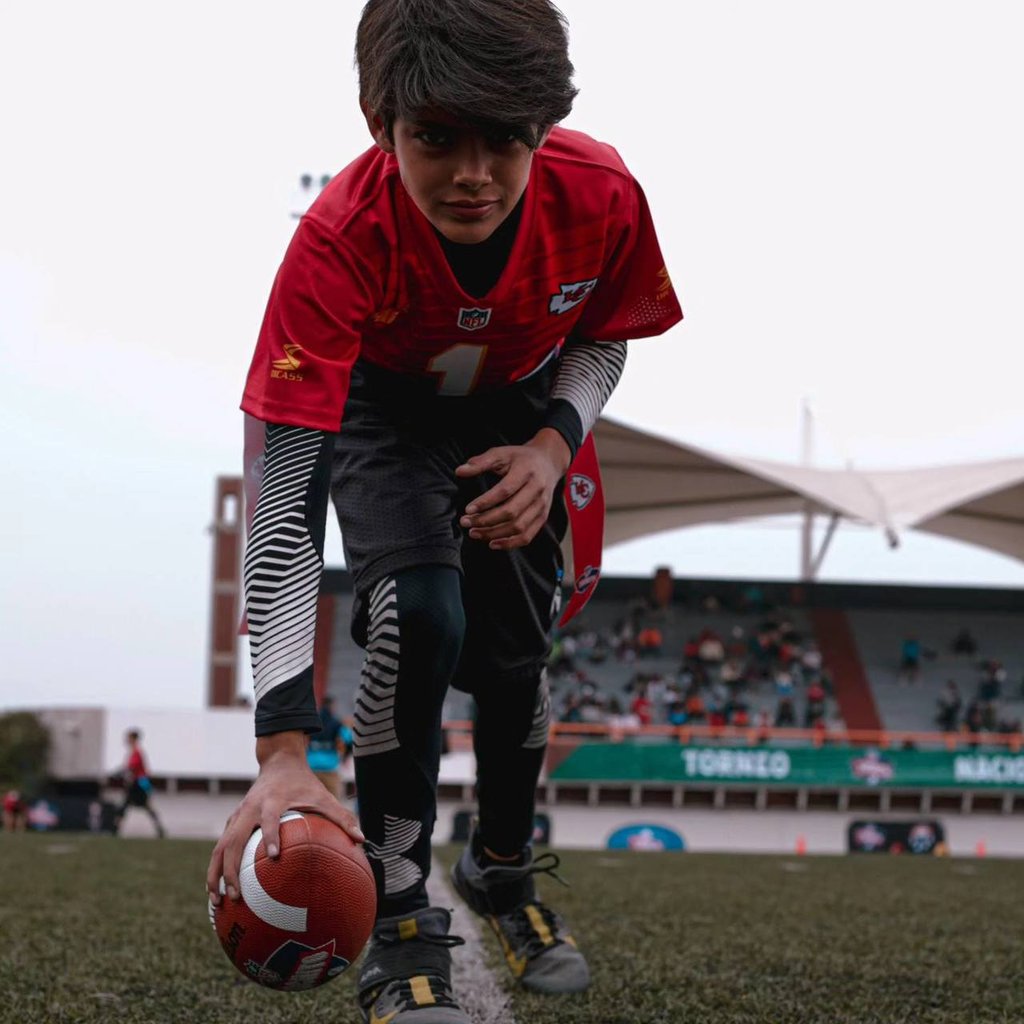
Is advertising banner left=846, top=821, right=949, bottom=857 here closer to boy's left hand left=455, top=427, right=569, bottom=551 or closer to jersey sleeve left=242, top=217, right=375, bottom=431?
boy's left hand left=455, top=427, right=569, bottom=551

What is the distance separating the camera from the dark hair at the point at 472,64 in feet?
6.09

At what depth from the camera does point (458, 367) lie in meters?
2.50

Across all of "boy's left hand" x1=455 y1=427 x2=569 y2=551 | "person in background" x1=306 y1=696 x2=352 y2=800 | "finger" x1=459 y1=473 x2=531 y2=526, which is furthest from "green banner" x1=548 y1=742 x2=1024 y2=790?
"finger" x1=459 y1=473 x2=531 y2=526

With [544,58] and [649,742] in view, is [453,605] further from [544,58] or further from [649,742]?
[649,742]

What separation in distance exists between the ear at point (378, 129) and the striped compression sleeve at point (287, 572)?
435 mm

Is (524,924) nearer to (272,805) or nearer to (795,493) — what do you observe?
(272,805)

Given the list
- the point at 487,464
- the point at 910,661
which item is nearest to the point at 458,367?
the point at 487,464

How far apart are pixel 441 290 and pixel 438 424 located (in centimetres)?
35

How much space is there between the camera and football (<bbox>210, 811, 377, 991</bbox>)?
1.78 meters

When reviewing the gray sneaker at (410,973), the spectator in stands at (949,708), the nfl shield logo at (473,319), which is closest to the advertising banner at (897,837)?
the spectator in stands at (949,708)

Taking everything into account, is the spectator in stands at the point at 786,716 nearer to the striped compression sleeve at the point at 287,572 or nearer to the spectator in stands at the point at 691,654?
the spectator in stands at the point at 691,654

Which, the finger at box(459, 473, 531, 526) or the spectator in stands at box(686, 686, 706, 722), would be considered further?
the spectator in stands at box(686, 686, 706, 722)

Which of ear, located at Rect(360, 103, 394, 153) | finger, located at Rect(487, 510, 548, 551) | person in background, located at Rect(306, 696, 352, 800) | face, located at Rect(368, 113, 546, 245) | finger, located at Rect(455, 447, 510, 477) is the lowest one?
person in background, located at Rect(306, 696, 352, 800)

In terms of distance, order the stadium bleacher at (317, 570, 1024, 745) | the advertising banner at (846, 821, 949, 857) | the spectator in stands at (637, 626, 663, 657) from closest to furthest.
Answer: the advertising banner at (846, 821, 949, 857)
the stadium bleacher at (317, 570, 1024, 745)
the spectator in stands at (637, 626, 663, 657)
